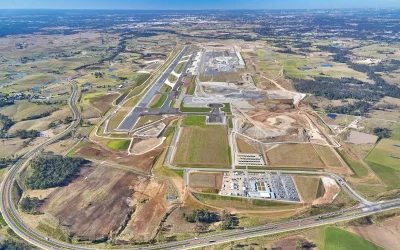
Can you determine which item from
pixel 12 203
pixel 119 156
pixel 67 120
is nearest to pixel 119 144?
pixel 119 156

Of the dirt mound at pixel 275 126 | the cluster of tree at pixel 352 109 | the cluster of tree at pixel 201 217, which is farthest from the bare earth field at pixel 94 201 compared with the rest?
the cluster of tree at pixel 352 109

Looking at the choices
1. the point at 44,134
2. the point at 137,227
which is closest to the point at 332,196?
the point at 137,227

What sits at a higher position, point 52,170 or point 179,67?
point 179,67

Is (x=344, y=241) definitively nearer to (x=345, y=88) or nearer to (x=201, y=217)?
(x=201, y=217)

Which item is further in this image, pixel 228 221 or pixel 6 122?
pixel 6 122

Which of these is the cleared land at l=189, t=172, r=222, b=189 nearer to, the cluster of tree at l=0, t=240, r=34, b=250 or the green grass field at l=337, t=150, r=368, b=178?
the green grass field at l=337, t=150, r=368, b=178

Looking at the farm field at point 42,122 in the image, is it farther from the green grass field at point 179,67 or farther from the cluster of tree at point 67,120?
the green grass field at point 179,67

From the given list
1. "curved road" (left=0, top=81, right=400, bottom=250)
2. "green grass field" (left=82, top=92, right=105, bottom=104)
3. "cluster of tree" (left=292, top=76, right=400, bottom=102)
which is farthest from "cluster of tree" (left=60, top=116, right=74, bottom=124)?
"cluster of tree" (left=292, top=76, right=400, bottom=102)
